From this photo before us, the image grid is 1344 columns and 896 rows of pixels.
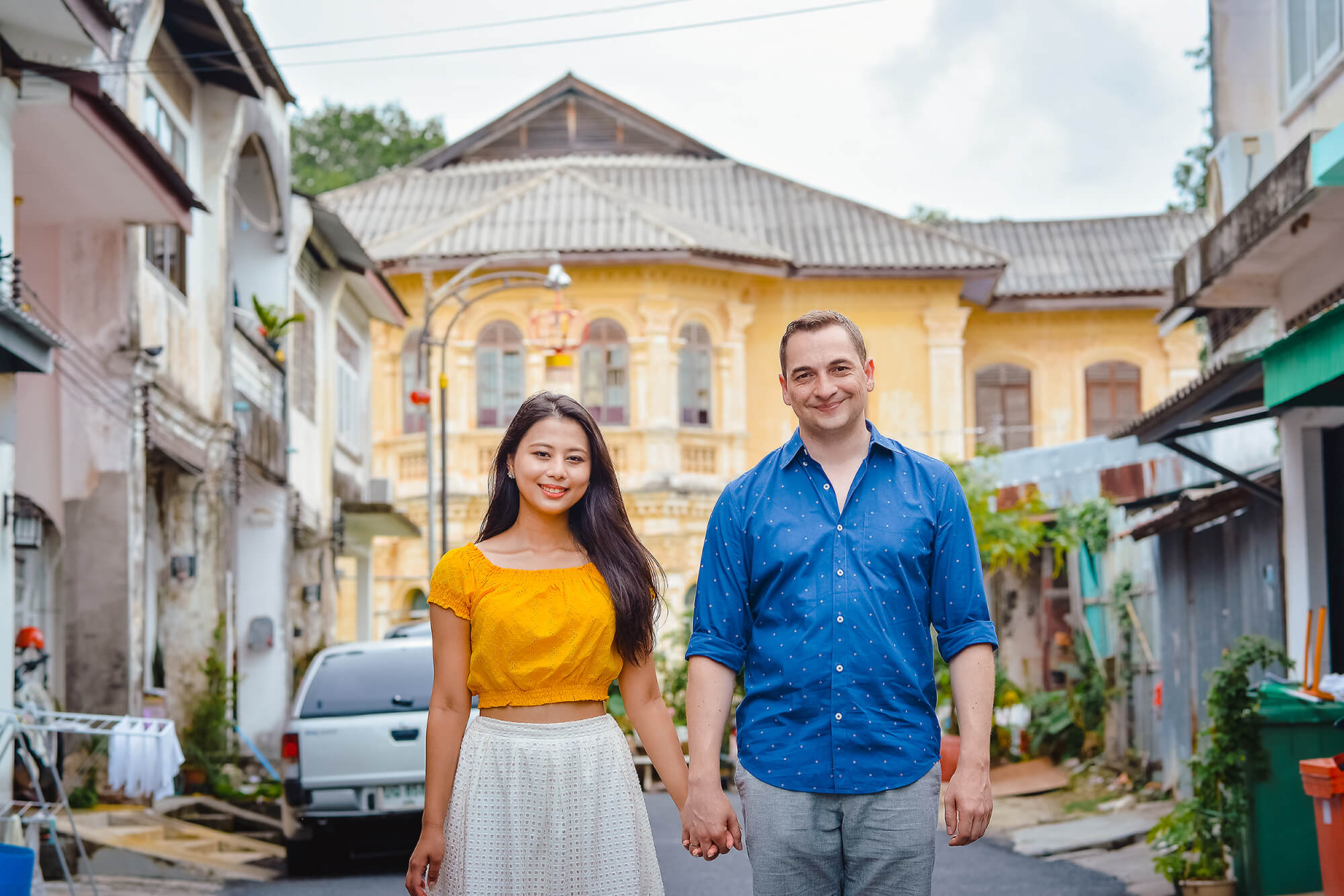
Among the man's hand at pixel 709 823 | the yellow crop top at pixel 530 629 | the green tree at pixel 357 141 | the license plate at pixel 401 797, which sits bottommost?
the license plate at pixel 401 797

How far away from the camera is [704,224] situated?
33.9 meters

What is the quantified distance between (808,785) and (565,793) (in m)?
0.74

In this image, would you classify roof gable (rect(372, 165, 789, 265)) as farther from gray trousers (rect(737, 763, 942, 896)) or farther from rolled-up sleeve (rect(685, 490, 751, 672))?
gray trousers (rect(737, 763, 942, 896))

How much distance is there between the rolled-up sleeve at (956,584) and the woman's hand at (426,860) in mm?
1462

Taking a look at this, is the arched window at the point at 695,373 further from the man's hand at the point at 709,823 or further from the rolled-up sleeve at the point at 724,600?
the man's hand at the point at 709,823

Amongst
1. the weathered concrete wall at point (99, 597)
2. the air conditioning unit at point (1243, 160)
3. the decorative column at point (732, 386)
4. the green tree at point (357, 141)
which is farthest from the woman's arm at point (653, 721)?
the green tree at point (357, 141)

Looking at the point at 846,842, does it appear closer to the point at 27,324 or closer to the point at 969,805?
the point at 969,805

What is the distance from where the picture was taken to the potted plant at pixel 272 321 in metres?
20.4

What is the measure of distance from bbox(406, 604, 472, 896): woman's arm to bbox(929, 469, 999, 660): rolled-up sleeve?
4.31 ft

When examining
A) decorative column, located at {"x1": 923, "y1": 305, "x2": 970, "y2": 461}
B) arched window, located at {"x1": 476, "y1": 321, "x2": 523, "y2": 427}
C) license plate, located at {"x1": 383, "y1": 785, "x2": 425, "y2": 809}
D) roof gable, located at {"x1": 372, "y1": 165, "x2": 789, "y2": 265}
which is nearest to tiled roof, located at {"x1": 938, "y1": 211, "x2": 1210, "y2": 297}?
decorative column, located at {"x1": 923, "y1": 305, "x2": 970, "y2": 461}

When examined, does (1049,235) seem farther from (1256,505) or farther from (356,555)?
(1256,505)

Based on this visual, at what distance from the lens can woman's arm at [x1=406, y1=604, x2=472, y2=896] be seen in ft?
15.5

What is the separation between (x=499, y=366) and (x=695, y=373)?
148 inches

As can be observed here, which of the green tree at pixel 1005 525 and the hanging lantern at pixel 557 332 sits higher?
the hanging lantern at pixel 557 332
